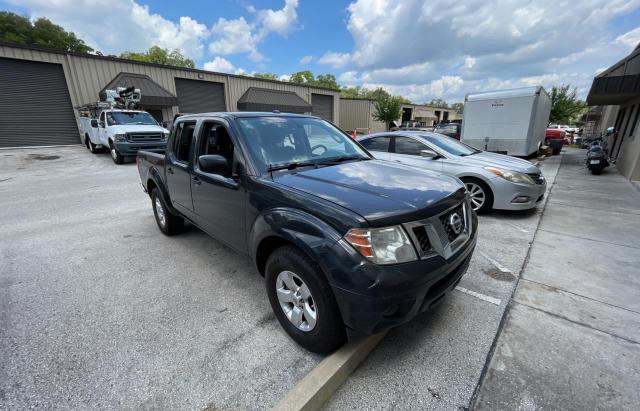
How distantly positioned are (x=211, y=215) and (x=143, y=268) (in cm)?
125

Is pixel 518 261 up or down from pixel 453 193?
down

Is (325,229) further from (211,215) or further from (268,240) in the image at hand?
(211,215)

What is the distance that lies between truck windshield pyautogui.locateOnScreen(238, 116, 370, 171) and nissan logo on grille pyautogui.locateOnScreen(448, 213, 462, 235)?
4.12 ft

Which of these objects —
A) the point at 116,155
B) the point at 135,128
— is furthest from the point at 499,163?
the point at 116,155

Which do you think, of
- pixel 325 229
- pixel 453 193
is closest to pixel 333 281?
pixel 325 229

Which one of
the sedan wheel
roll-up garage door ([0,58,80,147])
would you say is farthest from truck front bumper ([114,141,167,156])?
the sedan wheel

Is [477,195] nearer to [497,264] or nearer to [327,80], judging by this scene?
[497,264]

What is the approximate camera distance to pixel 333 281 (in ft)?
6.00

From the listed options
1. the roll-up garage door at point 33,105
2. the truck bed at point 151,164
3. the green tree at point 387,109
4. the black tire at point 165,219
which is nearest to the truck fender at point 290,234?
the black tire at point 165,219

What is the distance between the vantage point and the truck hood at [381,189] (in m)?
1.88

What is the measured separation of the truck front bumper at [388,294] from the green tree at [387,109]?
40861 millimetres

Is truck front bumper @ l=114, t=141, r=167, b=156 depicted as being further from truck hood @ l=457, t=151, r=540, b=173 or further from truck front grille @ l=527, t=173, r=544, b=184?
truck front grille @ l=527, t=173, r=544, b=184

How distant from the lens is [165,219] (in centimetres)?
441

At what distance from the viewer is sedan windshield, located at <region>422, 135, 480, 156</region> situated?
5.89 meters
